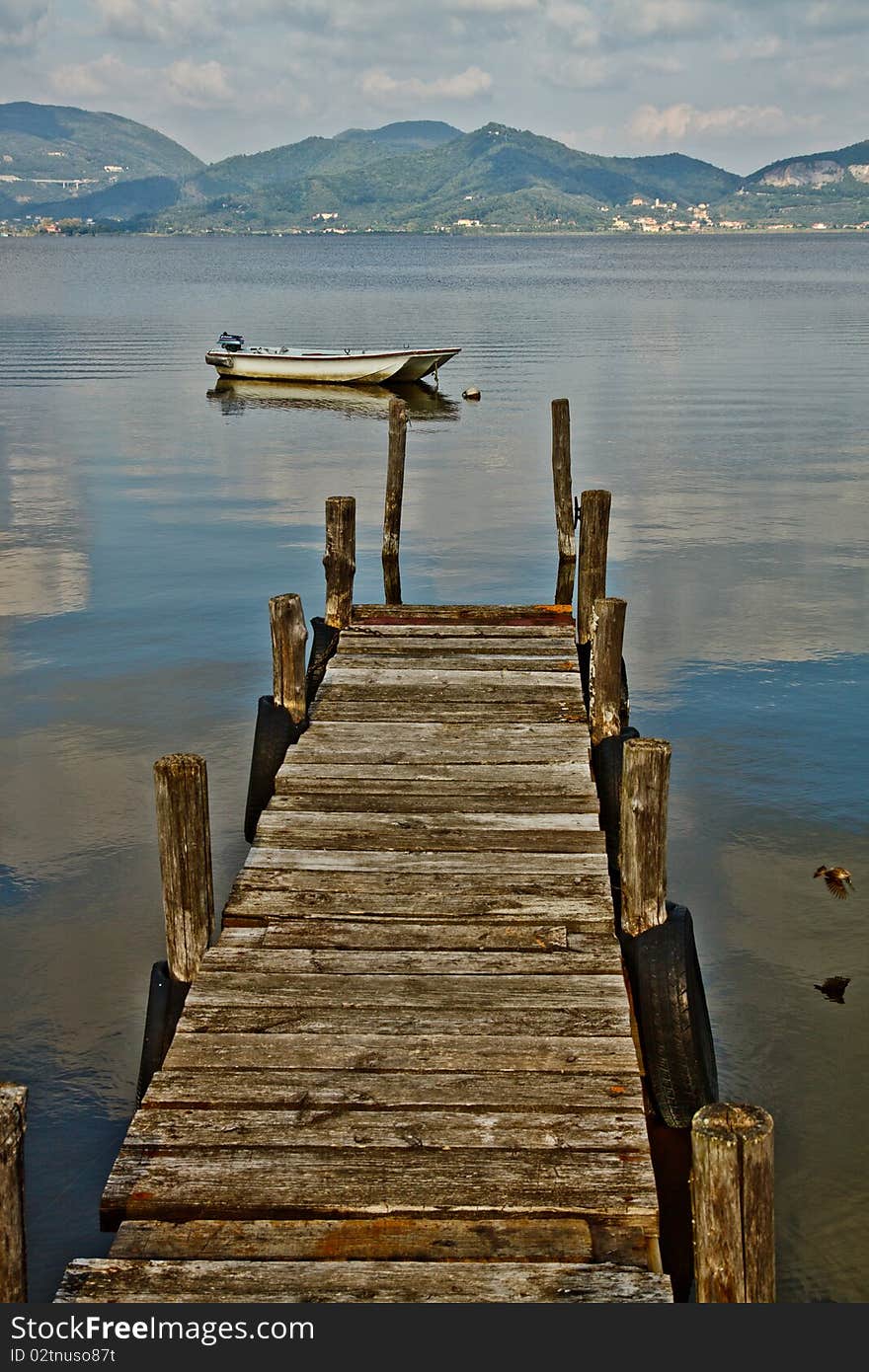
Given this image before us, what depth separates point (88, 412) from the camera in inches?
1535

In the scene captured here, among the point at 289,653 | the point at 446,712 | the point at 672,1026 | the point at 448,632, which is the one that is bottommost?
the point at 672,1026

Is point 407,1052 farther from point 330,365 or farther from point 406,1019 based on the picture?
point 330,365

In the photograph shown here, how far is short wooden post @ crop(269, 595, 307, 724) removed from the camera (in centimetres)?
1077

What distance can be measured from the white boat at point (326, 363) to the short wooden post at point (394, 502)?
25.5 meters

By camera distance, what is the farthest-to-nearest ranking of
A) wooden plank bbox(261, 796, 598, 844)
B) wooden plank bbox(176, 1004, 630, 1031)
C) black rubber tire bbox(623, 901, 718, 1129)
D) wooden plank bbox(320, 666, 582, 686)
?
wooden plank bbox(320, 666, 582, 686) < wooden plank bbox(261, 796, 598, 844) < black rubber tire bbox(623, 901, 718, 1129) < wooden plank bbox(176, 1004, 630, 1031)

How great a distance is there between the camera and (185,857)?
7.29 meters

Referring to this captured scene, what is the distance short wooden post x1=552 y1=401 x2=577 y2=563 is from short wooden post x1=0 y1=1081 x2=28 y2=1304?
15426 millimetres

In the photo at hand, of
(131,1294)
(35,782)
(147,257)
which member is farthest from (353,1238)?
(147,257)

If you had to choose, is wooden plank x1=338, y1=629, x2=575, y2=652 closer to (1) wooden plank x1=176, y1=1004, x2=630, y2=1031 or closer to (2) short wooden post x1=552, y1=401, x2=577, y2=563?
(2) short wooden post x1=552, y1=401, x2=577, y2=563

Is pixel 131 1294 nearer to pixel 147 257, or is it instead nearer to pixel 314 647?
pixel 314 647

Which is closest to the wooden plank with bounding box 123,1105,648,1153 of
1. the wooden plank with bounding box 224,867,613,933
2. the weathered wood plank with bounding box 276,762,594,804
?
the wooden plank with bounding box 224,867,613,933

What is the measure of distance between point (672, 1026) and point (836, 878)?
4.37 meters

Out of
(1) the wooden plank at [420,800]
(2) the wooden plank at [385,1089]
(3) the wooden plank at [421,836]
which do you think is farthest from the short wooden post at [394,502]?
(2) the wooden plank at [385,1089]

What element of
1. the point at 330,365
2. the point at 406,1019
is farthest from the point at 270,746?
the point at 330,365
